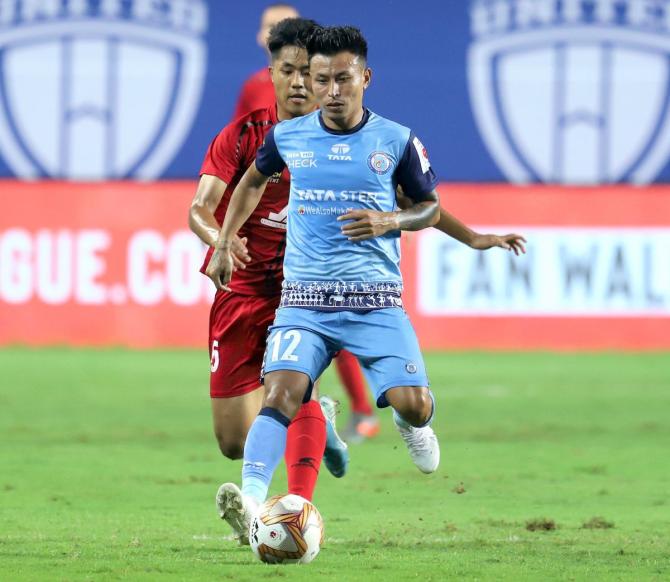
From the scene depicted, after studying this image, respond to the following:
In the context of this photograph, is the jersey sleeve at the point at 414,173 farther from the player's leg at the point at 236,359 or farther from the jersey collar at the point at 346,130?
the player's leg at the point at 236,359

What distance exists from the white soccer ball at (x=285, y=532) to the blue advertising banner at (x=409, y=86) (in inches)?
457

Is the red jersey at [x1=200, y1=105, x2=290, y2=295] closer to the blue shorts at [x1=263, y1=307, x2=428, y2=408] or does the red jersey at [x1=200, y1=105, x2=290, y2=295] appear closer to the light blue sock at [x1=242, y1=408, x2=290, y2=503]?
the blue shorts at [x1=263, y1=307, x2=428, y2=408]

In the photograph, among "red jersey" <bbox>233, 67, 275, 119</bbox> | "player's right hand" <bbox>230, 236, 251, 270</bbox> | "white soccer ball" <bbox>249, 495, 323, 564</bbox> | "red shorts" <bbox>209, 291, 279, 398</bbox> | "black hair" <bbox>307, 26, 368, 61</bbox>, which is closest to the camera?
"white soccer ball" <bbox>249, 495, 323, 564</bbox>

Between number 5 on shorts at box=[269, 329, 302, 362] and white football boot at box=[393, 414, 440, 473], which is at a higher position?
number 5 on shorts at box=[269, 329, 302, 362]

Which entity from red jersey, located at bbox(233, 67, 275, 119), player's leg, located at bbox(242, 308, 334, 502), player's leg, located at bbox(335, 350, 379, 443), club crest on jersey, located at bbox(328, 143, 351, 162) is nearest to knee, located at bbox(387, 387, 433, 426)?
player's leg, located at bbox(242, 308, 334, 502)

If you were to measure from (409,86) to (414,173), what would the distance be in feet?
37.1

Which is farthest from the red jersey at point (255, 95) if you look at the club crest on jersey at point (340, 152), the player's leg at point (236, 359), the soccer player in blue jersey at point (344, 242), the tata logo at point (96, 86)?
the tata logo at point (96, 86)

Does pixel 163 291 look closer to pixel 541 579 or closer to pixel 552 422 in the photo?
pixel 552 422

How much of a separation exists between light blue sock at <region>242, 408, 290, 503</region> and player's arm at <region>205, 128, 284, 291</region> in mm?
641

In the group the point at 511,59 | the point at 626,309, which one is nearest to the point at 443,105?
the point at 511,59

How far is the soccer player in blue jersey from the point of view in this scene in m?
5.92

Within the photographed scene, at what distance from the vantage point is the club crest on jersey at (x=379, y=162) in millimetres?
5934

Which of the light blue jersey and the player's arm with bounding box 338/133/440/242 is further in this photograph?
the light blue jersey

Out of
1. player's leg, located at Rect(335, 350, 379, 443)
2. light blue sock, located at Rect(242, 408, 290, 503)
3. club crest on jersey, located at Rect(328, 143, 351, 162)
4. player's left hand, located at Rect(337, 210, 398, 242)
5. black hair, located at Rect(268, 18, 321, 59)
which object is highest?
black hair, located at Rect(268, 18, 321, 59)
